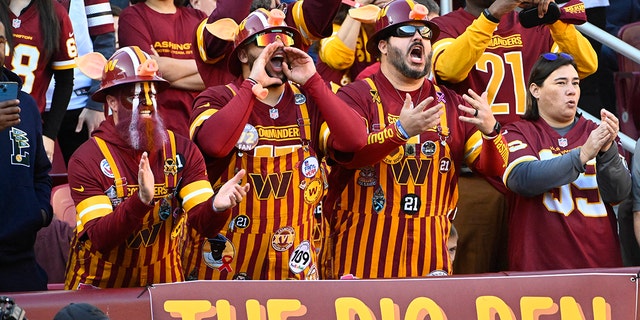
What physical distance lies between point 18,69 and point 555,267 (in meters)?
3.59

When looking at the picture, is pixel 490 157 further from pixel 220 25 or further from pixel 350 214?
pixel 220 25


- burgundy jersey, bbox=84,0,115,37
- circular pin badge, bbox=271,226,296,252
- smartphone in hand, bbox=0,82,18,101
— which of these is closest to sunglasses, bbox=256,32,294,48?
circular pin badge, bbox=271,226,296,252

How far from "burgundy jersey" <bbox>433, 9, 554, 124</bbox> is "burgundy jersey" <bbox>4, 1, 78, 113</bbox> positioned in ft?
7.86

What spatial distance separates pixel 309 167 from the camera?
23.7ft

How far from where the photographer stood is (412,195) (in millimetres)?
7453

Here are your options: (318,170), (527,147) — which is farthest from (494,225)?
(318,170)

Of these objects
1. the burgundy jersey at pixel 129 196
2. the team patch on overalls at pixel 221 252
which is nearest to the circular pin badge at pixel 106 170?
the burgundy jersey at pixel 129 196

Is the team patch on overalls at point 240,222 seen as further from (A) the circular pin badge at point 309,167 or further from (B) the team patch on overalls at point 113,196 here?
(B) the team patch on overalls at point 113,196

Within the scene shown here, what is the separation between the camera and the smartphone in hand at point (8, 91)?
6754 mm

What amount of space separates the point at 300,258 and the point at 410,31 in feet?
5.08

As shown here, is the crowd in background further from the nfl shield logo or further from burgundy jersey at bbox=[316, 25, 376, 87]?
burgundy jersey at bbox=[316, 25, 376, 87]

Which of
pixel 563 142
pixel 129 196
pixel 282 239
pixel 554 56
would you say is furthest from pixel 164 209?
pixel 554 56

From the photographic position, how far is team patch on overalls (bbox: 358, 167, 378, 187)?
24.6ft

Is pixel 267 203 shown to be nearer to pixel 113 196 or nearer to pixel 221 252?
pixel 221 252
